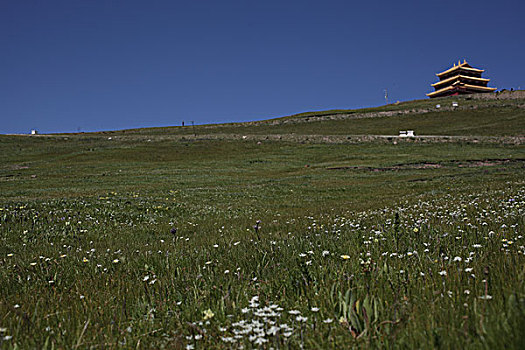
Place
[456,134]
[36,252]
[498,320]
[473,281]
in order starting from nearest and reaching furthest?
[498,320] < [473,281] < [36,252] < [456,134]

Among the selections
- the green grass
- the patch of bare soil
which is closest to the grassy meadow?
the patch of bare soil

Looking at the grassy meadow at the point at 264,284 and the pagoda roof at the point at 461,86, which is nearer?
the grassy meadow at the point at 264,284

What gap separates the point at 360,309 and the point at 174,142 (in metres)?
78.3

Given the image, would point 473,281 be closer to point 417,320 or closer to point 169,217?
point 417,320

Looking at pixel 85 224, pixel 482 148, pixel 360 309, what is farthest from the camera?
pixel 482 148

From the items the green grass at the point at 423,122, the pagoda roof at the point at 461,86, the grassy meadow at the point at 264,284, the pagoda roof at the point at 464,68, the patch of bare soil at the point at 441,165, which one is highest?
the pagoda roof at the point at 464,68

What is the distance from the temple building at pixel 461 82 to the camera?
15238cm

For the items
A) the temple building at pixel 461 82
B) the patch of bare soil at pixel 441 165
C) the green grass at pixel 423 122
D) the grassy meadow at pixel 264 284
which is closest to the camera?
the grassy meadow at pixel 264 284

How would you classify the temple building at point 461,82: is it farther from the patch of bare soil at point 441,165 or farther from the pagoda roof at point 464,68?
the patch of bare soil at point 441,165

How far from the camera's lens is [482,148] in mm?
55812

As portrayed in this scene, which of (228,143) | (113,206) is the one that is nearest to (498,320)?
(113,206)

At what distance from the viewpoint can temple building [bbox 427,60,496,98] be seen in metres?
152

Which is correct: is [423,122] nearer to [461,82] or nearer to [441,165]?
[441,165]

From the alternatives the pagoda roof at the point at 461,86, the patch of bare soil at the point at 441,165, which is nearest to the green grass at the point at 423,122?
the patch of bare soil at the point at 441,165
